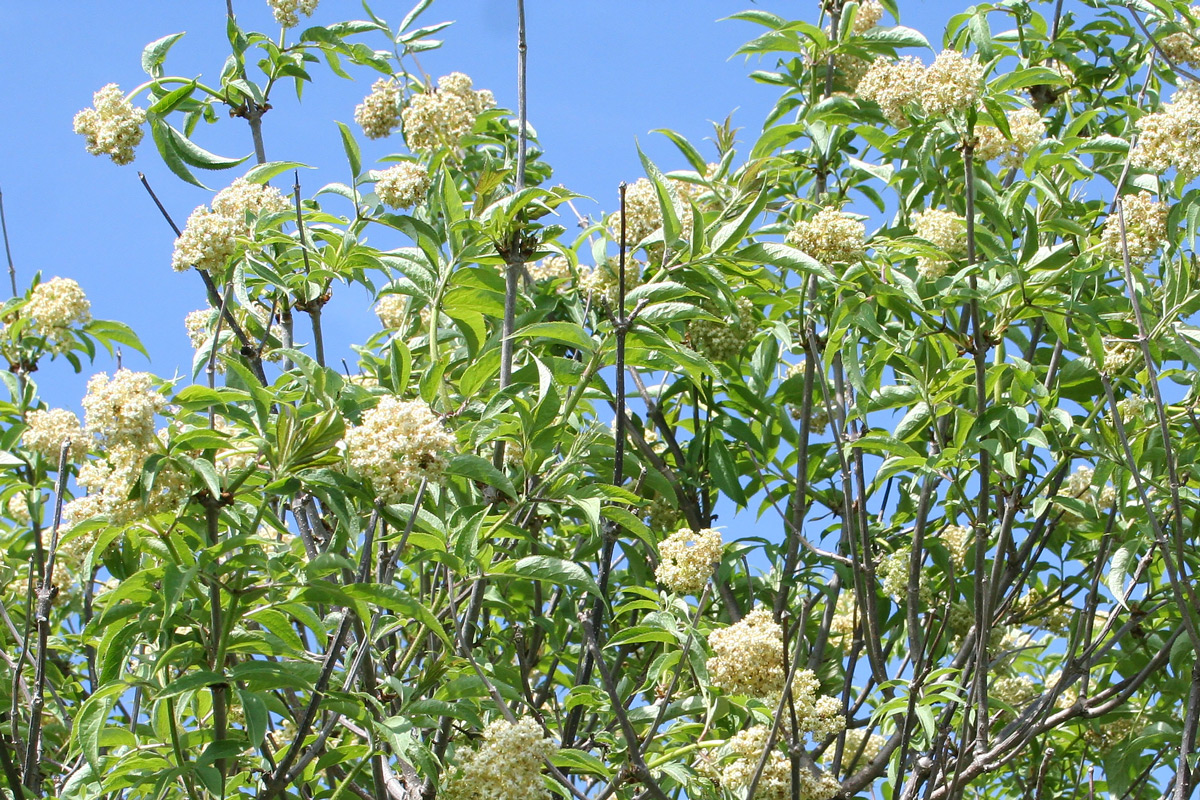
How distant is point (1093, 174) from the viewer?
165 inches

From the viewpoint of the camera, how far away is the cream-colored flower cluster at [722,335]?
13.1 feet

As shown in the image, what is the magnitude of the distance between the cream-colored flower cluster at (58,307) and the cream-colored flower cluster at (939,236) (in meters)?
3.32

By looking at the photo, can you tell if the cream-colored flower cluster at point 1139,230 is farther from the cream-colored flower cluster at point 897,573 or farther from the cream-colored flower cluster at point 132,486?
the cream-colored flower cluster at point 132,486

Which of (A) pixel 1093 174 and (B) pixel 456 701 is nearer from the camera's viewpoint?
(B) pixel 456 701

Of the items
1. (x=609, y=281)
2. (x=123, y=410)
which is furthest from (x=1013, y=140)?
(x=123, y=410)

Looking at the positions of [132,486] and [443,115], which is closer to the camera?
[132,486]

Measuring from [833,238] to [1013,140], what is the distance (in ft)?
3.01

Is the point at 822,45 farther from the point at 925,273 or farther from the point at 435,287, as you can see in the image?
the point at 435,287

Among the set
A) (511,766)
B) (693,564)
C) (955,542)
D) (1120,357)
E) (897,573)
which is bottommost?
(511,766)

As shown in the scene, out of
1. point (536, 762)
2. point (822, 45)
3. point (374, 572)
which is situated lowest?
point (536, 762)

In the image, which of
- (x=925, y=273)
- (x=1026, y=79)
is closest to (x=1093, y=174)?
(x=1026, y=79)

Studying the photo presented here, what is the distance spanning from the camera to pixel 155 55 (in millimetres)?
4066

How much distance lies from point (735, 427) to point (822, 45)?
159 cm

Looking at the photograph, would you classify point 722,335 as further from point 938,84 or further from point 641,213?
point 938,84
